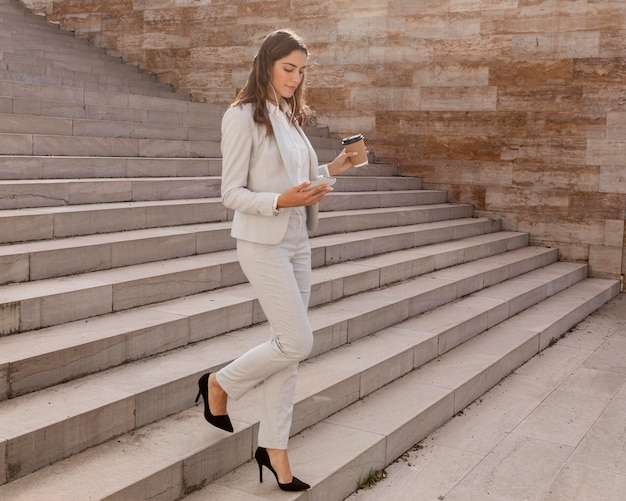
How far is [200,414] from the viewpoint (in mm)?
4086

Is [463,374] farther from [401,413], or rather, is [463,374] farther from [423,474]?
[423,474]

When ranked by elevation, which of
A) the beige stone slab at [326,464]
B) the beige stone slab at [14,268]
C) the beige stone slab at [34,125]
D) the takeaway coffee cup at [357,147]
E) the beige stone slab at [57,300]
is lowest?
the beige stone slab at [326,464]

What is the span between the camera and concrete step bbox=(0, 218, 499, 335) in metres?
4.24

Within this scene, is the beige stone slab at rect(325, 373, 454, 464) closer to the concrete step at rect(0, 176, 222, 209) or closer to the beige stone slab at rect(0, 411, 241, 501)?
the beige stone slab at rect(0, 411, 241, 501)

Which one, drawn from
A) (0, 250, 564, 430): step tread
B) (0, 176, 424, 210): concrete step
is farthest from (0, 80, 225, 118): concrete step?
(0, 250, 564, 430): step tread

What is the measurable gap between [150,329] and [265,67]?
1761 mm

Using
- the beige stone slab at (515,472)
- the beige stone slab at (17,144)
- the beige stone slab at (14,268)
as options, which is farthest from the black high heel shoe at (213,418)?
the beige stone slab at (17,144)

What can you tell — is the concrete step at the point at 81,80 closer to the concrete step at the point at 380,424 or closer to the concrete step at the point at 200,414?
the concrete step at the point at 200,414

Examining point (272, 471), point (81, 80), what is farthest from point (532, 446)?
point (81, 80)

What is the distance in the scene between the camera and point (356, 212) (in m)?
8.46

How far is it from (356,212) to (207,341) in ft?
12.8

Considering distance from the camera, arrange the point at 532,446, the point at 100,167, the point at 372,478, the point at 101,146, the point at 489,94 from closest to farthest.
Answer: the point at 372,478 < the point at 532,446 < the point at 100,167 < the point at 101,146 < the point at 489,94

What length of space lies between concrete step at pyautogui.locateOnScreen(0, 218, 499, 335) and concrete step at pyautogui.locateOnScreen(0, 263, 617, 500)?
20.1 inches

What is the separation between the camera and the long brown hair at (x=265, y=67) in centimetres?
326
